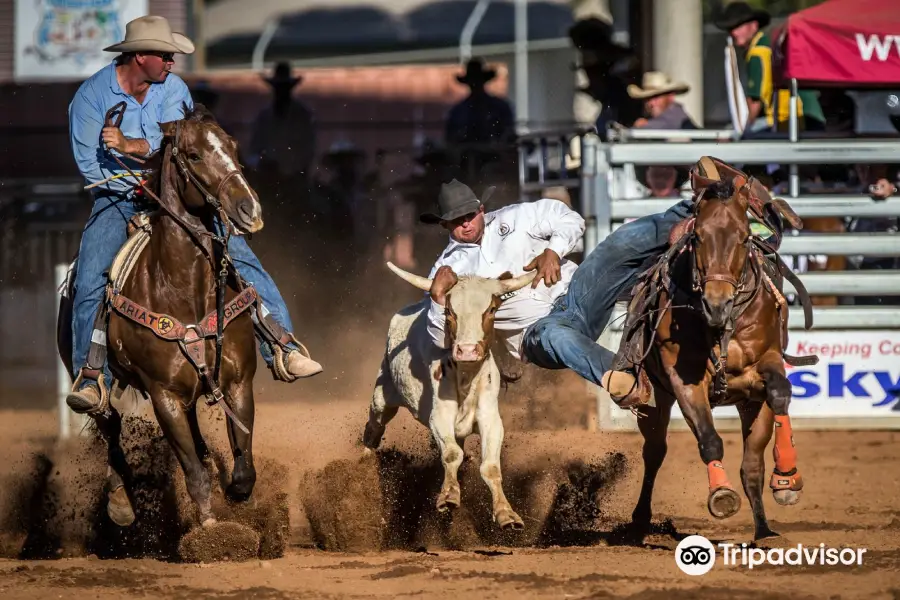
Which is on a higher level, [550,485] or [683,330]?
[683,330]

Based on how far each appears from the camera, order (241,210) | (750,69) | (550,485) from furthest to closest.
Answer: (750,69)
(550,485)
(241,210)

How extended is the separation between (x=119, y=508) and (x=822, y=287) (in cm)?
563

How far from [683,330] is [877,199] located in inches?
166

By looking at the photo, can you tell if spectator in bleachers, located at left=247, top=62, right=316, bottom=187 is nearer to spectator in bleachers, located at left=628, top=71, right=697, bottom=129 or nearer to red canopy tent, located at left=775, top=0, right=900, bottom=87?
spectator in bleachers, located at left=628, top=71, right=697, bottom=129

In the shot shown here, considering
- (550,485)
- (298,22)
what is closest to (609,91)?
(550,485)

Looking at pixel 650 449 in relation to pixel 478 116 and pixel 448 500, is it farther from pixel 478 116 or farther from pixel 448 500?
pixel 478 116

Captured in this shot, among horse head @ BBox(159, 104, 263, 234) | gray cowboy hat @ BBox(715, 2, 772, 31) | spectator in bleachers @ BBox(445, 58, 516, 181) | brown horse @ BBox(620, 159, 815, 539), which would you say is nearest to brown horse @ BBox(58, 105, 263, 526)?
horse head @ BBox(159, 104, 263, 234)

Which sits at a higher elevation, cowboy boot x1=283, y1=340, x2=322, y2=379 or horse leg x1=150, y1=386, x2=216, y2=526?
cowboy boot x1=283, y1=340, x2=322, y2=379

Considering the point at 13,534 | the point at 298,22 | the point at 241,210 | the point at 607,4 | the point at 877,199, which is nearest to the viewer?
the point at 241,210

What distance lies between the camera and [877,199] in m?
11.2

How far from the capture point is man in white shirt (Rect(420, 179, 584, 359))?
325 inches

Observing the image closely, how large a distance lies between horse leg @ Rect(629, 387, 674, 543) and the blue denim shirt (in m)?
2.98

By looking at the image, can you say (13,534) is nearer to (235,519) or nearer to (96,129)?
(235,519)

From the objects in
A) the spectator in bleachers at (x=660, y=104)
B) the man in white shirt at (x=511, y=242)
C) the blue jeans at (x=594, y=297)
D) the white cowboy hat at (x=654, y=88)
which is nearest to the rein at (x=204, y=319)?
the man in white shirt at (x=511, y=242)
